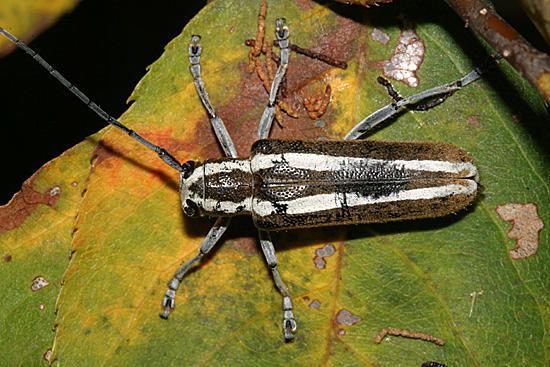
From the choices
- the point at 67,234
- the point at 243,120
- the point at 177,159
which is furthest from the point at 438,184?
the point at 67,234

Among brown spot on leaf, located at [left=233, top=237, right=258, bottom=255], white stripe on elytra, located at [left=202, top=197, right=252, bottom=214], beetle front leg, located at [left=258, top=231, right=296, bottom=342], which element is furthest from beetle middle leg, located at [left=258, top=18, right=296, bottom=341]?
white stripe on elytra, located at [left=202, top=197, right=252, bottom=214]

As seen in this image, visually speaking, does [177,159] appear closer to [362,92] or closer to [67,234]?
[67,234]

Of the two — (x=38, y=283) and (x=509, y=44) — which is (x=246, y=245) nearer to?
(x=38, y=283)

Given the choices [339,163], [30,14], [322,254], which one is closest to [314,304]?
[322,254]

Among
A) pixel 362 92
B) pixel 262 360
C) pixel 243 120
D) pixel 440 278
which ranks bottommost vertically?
pixel 262 360

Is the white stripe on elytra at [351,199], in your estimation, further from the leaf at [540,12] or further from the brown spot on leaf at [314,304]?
the leaf at [540,12]

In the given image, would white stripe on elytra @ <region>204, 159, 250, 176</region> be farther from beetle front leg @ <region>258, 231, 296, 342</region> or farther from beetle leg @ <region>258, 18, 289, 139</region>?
beetle front leg @ <region>258, 231, 296, 342</region>
